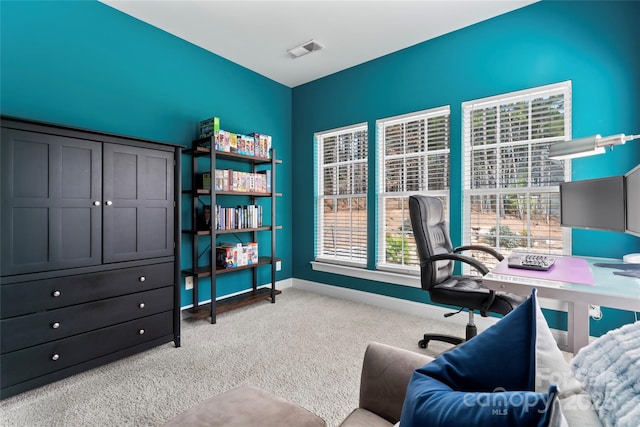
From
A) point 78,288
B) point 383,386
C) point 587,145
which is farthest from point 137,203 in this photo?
point 587,145

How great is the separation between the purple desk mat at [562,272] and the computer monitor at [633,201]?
1.01ft

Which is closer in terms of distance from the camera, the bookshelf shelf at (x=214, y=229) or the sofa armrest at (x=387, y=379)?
the sofa armrest at (x=387, y=379)

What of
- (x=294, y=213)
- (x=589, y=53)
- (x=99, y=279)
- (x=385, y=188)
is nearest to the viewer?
(x=99, y=279)

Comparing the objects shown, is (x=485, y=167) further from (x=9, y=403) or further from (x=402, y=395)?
(x=9, y=403)

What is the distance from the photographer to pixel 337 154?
4.13 metres

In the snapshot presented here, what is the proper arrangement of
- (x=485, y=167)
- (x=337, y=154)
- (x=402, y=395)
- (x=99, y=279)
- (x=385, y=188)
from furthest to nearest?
→ (x=337, y=154)
(x=385, y=188)
(x=485, y=167)
(x=99, y=279)
(x=402, y=395)

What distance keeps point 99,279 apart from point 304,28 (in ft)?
9.20

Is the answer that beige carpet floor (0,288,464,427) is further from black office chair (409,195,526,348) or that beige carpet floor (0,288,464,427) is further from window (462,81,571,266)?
window (462,81,571,266)

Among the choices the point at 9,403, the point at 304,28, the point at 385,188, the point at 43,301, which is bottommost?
the point at 9,403

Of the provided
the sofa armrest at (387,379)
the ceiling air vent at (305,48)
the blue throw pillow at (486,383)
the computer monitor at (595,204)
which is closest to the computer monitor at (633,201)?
the computer monitor at (595,204)

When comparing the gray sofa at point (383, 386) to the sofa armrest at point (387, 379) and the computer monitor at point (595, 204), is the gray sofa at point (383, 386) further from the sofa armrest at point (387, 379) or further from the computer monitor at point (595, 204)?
the computer monitor at point (595, 204)

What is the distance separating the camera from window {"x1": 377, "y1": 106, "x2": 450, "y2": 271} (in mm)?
3264

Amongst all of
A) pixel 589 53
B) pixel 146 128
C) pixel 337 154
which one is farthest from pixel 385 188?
pixel 146 128

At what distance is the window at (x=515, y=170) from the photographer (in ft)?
8.70
